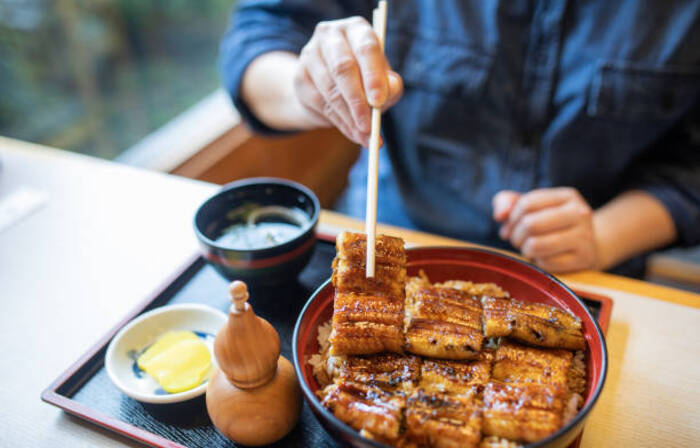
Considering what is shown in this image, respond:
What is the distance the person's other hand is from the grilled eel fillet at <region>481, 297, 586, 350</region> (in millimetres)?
586

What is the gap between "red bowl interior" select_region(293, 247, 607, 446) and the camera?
1017mm

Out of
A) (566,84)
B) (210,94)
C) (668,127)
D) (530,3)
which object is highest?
(530,3)

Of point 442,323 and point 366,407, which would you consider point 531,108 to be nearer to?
point 442,323

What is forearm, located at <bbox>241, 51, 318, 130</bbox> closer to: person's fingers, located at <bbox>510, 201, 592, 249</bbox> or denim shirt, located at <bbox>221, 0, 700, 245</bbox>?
denim shirt, located at <bbox>221, 0, 700, 245</bbox>

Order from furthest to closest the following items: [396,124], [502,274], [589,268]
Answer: [396,124], [589,268], [502,274]

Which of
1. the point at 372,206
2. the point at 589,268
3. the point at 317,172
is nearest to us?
the point at 372,206

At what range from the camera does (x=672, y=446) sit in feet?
3.46

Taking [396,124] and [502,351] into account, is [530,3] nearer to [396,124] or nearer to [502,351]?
[396,124]

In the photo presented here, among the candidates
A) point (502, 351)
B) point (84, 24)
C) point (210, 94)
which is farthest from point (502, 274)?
point (210, 94)

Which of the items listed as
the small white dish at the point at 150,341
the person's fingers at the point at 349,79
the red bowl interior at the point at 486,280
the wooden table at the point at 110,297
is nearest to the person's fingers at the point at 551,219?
→ the wooden table at the point at 110,297

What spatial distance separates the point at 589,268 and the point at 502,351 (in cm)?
71

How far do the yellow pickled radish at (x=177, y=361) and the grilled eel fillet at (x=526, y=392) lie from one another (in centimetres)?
64

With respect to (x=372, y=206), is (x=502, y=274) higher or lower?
lower

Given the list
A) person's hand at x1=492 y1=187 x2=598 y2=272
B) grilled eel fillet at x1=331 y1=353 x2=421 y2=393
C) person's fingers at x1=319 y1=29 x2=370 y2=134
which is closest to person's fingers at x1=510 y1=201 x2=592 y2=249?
person's hand at x1=492 y1=187 x2=598 y2=272
